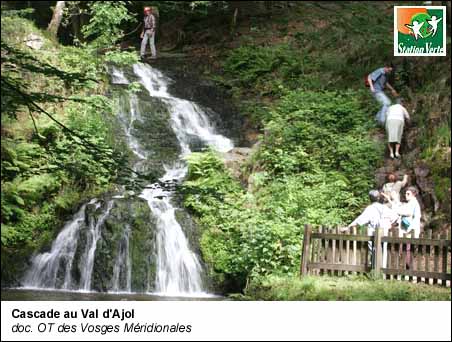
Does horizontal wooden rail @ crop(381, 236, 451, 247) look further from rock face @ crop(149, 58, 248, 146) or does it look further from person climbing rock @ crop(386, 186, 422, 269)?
rock face @ crop(149, 58, 248, 146)

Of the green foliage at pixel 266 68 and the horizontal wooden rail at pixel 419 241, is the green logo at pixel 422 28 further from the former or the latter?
A: the horizontal wooden rail at pixel 419 241

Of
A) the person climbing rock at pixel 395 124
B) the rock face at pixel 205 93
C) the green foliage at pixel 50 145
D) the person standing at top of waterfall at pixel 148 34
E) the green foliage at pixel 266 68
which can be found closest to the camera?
the green foliage at pixel 50 145

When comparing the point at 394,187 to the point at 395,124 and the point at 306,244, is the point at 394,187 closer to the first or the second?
the point at 395,124

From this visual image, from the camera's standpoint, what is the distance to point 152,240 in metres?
5.72

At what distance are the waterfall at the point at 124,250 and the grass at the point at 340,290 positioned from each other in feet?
1.90

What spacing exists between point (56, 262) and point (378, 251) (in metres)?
2.82

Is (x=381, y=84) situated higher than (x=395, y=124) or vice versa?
(x=381, y=84)

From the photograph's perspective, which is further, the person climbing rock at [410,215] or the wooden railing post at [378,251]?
the person climbing rock at [410,215]

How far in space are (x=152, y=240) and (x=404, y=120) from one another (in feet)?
9.05

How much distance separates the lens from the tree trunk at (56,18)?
6.22 m

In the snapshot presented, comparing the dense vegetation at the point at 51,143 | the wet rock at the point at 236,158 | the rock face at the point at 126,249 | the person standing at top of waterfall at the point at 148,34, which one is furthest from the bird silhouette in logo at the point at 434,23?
the rock face at the point at 126,249

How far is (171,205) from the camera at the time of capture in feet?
18.5

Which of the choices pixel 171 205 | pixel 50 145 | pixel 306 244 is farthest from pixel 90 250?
pixel 306 244

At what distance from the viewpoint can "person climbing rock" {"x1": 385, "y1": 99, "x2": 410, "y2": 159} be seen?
19.8 ft
